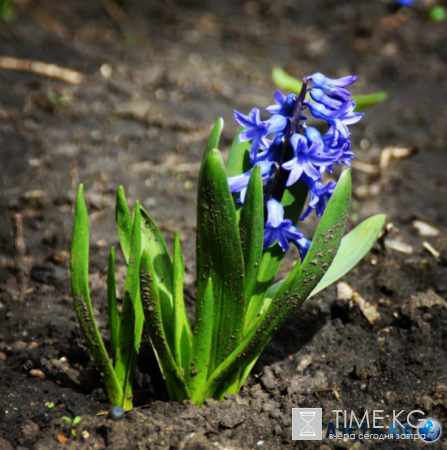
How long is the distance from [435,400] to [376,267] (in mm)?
961

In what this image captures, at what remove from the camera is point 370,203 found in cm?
349

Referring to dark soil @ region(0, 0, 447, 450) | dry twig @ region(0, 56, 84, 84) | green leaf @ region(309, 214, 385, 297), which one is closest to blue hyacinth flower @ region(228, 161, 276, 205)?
green leaf @ region(309, 214, 385, 297)

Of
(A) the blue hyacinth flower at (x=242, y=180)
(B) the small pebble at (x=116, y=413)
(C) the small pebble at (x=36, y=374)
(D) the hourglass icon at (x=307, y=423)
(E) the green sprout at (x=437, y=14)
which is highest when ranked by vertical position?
(E) the green sprout at (x=437, y=14)

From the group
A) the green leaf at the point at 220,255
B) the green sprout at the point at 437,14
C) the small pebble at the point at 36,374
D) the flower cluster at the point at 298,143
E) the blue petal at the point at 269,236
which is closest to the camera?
the green leaf at the point at 220,255

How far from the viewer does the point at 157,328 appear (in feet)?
5.65

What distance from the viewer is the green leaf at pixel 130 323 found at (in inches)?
68.1

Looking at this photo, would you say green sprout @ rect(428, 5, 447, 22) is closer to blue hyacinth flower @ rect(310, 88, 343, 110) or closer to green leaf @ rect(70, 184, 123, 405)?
blue hyacinth flower @ rect(310, 88, 343, 110)

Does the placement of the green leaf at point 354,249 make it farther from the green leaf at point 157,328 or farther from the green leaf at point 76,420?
the green leaf at point 76,420

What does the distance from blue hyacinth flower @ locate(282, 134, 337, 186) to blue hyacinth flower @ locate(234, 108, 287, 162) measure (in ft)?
0.23

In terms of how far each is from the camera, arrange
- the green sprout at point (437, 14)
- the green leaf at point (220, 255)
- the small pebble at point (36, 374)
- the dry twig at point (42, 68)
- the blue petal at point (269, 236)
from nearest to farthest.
→ 1. the green leaf at point (220, 255)
2. the blue petal at point (269, 236)
3. the small pebble at point (36, 374)
4. the dry twig at point (42, 68)
5. the green sprout at point (437, 14)

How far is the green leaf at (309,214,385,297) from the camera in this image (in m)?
1.97

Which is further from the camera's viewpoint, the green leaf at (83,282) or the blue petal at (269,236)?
the blue petal at (269,236)

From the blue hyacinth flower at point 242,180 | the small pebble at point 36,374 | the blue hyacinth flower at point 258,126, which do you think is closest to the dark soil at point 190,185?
the small pebble at point 36,374

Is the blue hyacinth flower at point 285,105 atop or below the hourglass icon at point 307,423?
atop
